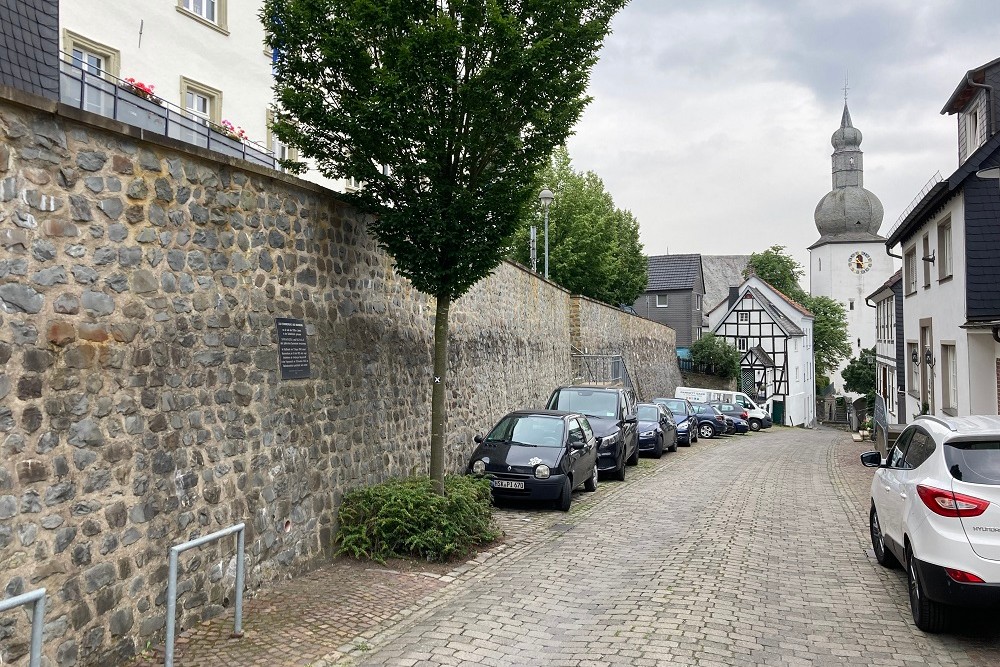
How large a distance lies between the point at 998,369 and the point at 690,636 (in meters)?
11.4

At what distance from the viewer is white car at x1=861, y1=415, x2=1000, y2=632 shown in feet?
19.3

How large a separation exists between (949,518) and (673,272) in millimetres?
62076

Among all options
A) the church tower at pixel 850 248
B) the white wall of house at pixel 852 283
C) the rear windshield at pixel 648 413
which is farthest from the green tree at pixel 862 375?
the rear windshield at pixel 648 413

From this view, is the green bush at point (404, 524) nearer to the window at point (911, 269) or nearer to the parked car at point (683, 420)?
the window at point (911, 269)

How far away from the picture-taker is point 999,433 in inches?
255

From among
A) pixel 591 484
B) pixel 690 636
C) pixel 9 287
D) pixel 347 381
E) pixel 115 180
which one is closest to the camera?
pixel 9 287

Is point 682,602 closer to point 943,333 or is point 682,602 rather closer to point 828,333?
point 943,333

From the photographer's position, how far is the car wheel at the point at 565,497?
1200 cm

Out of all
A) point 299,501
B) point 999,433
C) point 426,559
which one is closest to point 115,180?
point 299,501

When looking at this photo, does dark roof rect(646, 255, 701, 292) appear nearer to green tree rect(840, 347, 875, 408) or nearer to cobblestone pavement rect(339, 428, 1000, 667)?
green tree rect(840, 347, 875, 408)

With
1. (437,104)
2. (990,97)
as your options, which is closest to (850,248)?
(990,97)

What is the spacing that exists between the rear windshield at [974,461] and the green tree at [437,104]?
505 cm

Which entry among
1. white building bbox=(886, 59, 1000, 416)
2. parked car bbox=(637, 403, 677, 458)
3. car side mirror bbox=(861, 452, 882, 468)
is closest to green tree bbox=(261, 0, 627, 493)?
car side mirror bbox=(861, 452, 882, 468)

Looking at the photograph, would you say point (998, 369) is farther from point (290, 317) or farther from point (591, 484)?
point (290, 317)
